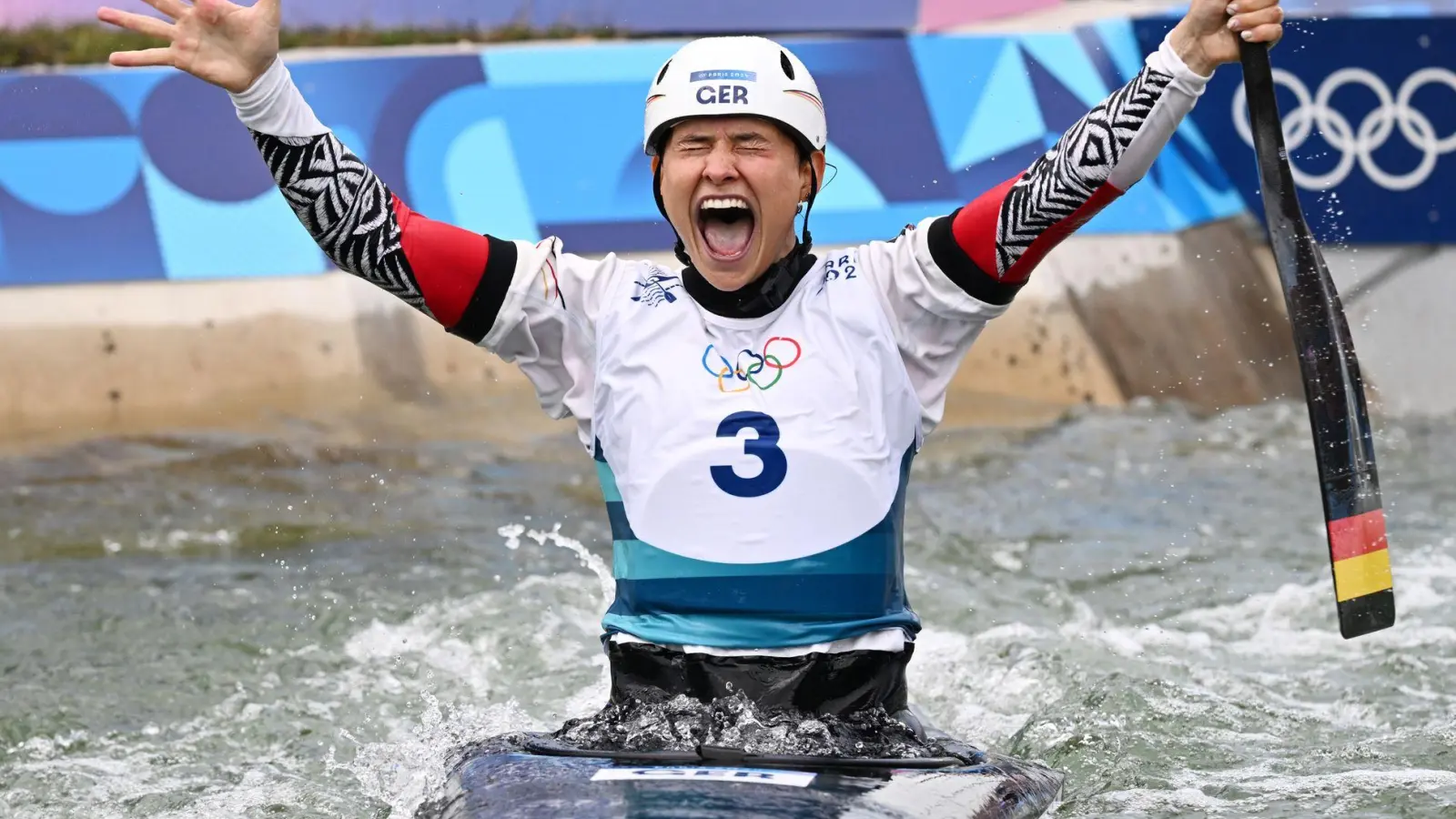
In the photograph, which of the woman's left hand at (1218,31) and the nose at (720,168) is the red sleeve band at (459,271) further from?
the woman's left hand at (1218,31)

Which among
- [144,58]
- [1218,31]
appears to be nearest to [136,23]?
[144,58]

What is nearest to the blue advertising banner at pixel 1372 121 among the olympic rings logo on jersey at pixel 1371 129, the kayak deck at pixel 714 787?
the olympic rings logo on jersey at pixel 1371 129

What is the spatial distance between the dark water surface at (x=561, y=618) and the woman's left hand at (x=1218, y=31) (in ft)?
5.75

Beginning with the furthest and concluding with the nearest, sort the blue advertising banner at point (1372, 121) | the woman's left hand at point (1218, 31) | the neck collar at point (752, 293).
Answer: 1. the blue advertising banner at point (1372, 121)
2. the neck collar at point (752, 293)
3. the woman's left hand at point (1218, 31)

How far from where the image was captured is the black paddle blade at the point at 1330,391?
3.98m

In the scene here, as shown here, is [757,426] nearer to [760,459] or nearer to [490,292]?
[760,459]

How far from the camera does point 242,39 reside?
12.7 feet

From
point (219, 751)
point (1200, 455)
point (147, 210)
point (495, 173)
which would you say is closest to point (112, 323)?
point (147, 210)

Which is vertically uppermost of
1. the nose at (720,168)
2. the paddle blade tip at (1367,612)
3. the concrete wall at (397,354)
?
the concrete wall at (397,354)

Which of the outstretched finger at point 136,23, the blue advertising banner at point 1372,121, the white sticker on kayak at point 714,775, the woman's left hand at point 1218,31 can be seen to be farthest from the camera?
the blue advertising banner at point 1372,121

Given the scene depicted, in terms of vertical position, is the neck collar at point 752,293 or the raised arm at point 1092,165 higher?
the raised arm at point 1092,165

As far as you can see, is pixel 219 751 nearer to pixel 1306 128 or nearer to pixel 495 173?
pixel 495 173

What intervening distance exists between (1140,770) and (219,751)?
8.95 feet

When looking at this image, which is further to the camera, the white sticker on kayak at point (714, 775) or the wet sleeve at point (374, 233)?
the wet sleeve at point (374, 233)
